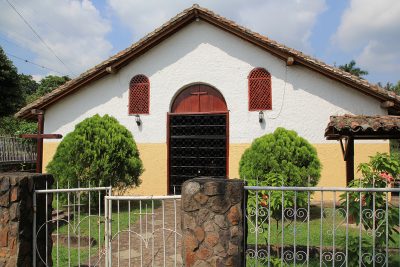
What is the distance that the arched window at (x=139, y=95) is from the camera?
1234cm

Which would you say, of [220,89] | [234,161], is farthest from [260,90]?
[234,161]

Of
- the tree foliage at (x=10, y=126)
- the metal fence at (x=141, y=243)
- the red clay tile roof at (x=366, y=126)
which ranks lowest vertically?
the metal fence at (x=141, y=243)

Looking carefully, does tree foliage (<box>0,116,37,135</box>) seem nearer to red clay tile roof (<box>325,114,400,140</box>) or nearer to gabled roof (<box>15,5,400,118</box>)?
gabled roof (<box>15,5,400,118</box>)

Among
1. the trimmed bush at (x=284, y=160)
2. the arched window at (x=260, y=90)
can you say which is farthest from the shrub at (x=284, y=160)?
the arched window at (x=260, y=90)

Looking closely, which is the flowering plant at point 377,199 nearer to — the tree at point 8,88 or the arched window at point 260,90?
the arched window at point 260,90

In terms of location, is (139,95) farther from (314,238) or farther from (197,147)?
(314,238)

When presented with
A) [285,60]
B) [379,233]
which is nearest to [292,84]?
[285,60]

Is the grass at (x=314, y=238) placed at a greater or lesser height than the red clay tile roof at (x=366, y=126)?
lesser

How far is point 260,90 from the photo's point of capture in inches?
450

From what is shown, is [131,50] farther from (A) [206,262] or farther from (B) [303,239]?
(A) [206,262]

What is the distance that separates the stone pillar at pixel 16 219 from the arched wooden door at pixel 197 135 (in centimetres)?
742

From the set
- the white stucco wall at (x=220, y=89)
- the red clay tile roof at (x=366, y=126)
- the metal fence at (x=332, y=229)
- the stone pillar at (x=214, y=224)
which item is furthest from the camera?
the white stucco wall at (x=220, y=89)

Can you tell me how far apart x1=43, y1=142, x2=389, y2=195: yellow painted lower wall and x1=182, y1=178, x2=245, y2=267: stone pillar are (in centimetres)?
758

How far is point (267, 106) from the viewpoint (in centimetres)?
1134
